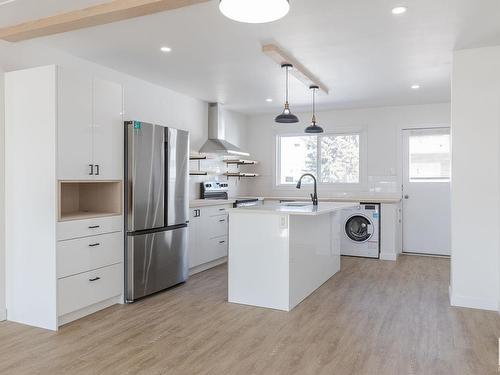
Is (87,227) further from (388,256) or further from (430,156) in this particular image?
(430,156)

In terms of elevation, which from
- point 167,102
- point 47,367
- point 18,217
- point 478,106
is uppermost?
point 167,102

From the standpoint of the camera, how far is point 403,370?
2494mm

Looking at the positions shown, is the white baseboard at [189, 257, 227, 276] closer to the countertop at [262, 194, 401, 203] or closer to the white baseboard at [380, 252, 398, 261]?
the countertop at [262, 194, 401, 203]

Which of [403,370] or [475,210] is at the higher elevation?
[475,210]

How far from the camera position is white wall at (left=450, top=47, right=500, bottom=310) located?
3693 mm

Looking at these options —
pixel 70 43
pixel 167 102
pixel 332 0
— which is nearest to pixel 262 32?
pixel 332 0

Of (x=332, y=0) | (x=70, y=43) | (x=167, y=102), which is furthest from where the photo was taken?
(x=167, y=102)

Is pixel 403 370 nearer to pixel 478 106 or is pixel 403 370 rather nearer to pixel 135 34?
pixel 478 106

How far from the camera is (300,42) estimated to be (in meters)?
3.58

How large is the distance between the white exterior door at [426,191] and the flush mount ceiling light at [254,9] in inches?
209

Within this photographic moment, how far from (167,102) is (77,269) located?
276cm

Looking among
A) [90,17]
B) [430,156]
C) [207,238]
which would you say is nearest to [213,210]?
[207,238]

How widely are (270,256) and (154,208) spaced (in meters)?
1.29

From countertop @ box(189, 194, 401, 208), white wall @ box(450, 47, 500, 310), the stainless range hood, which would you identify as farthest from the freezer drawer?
white wall @ box(450, 47, 500, 310)
